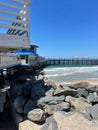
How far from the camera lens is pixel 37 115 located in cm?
576

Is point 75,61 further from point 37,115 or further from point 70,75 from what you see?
point 37,115

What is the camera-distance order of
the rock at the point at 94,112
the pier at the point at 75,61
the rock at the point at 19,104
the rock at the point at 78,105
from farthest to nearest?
the pier at the point at 75,61 < the rock at the point at 19,104 < the rock at the point at 78,105 < the rock at the point at 94,112

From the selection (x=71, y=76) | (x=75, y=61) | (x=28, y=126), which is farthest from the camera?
(x=75, y=61)

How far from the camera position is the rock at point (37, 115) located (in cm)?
570

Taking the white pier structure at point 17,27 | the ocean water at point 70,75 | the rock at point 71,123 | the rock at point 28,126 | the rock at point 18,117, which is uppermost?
the white pier structure at point 17,27

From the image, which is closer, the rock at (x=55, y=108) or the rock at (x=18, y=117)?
the rock at (x=55, y=108)

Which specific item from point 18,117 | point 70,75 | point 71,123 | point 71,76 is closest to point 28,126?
point 18,117

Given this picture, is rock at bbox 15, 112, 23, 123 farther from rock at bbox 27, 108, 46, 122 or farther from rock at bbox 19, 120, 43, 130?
rock at bbox 27, 108, 46, 122

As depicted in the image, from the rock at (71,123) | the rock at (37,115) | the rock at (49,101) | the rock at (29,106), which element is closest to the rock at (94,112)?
the rock at (71,123)

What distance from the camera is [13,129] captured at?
20.1 ft

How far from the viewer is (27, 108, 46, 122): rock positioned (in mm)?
5695

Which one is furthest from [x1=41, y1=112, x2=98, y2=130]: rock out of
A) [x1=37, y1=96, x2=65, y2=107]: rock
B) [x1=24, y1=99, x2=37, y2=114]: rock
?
[x1=24, y1=99, x2=37, y2=114]: rock

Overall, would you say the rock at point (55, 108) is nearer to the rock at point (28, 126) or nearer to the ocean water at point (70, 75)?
the rock at point (28, 126)

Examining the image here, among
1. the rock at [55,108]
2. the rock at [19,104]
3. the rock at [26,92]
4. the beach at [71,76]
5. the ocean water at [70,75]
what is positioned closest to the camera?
the rock at [55,108]
